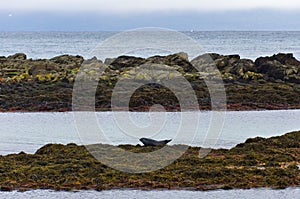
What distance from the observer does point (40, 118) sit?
112 ft

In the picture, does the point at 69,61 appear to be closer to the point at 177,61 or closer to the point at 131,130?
the point at 177,61

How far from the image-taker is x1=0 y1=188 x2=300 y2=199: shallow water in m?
18.2

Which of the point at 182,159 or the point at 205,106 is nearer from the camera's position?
the point at 182,159

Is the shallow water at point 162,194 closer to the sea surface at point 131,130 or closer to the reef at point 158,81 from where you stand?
the sea surface at point 131,130

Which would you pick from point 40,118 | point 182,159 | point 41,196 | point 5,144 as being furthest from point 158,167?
point 40,118

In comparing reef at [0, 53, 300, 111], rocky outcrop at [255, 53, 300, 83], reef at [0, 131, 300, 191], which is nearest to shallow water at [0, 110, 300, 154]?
reef at [0, 53, 300, 111]

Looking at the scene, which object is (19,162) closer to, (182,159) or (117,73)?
(182,159)

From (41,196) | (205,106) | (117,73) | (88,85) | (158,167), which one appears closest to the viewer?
(41,196)

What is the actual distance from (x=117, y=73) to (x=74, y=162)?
26970 mm

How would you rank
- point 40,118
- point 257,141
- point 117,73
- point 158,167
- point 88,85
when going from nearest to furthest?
point 158,167
point 257,141
point 40,118
point 88,85
point 117,73

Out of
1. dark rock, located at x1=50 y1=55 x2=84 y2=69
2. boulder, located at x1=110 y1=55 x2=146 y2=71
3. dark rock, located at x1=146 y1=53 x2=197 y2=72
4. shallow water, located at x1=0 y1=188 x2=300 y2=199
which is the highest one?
shallow water, located at x1=0 y1=188 x2=300 y2=199

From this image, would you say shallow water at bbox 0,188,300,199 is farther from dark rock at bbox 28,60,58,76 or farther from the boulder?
the boulder

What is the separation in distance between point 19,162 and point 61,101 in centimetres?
1715

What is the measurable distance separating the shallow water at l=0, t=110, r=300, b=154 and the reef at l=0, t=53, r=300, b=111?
2313 millimetres
